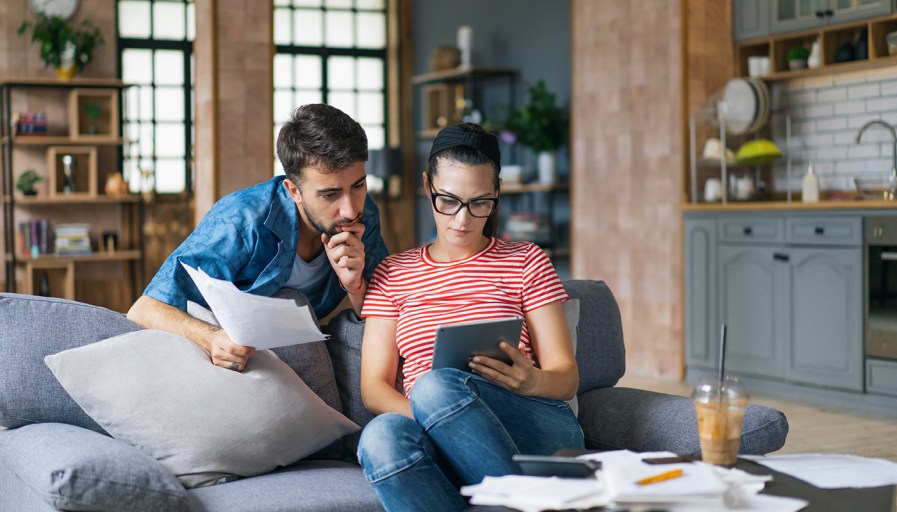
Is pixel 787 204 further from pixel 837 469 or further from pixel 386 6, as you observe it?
pixel 386 6

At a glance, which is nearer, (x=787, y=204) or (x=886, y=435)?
(x=886, y=435)

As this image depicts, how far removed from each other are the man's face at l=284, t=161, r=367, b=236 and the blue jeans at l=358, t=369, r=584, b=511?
0.60 metres

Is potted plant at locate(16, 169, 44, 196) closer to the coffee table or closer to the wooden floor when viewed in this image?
the wooden floor

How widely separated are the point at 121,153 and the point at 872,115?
5.89 m

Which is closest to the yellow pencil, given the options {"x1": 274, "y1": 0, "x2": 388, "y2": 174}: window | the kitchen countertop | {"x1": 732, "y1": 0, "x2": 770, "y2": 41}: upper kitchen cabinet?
the kitchen countertop

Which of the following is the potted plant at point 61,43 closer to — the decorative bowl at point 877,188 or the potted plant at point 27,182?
the potted plant at point 27,182

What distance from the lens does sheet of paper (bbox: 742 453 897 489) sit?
182cm

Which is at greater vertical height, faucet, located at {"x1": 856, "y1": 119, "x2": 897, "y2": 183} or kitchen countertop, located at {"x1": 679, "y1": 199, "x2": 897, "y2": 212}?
faucet, located at {"x1": 856, "y1": 119, "x2": 897, "y2": 183}

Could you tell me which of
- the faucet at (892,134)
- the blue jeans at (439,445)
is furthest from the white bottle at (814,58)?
the blue jeans at (439,445)

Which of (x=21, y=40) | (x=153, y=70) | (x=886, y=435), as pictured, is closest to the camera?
(x=886, y=435)

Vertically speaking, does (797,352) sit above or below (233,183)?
below

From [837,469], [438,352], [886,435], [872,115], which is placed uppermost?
[872,115]

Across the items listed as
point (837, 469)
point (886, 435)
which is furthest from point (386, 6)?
point (837, 469)

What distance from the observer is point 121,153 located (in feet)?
28.6
